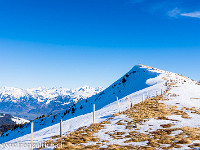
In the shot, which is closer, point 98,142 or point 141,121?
point 98,142

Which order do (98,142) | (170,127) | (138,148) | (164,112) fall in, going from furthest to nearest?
(164,112) < (170,127) < (98,142) < (138,148)

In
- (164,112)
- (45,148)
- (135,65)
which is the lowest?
(45,148)

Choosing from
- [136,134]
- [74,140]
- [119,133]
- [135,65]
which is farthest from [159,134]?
[135,65]

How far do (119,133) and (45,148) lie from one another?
7.60 m

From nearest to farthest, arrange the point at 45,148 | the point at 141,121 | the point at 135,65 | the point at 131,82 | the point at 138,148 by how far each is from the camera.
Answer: the point at 138,148
the point at 45,148
the point at 141,121
the point at 131,82
the point at 135,65

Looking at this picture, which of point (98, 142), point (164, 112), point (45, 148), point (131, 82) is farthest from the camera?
point (131, 82)

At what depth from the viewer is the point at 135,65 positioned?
4040 inches

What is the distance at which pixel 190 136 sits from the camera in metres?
16.0

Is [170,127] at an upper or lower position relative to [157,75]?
lower

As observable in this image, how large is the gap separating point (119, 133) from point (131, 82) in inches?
2484

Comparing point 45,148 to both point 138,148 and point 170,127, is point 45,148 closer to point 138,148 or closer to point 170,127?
point 138,148

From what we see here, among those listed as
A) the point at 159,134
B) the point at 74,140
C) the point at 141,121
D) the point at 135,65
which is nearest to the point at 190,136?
the point at 159,134

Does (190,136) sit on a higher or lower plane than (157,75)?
lower

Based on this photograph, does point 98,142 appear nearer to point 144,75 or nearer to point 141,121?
point 141,121
